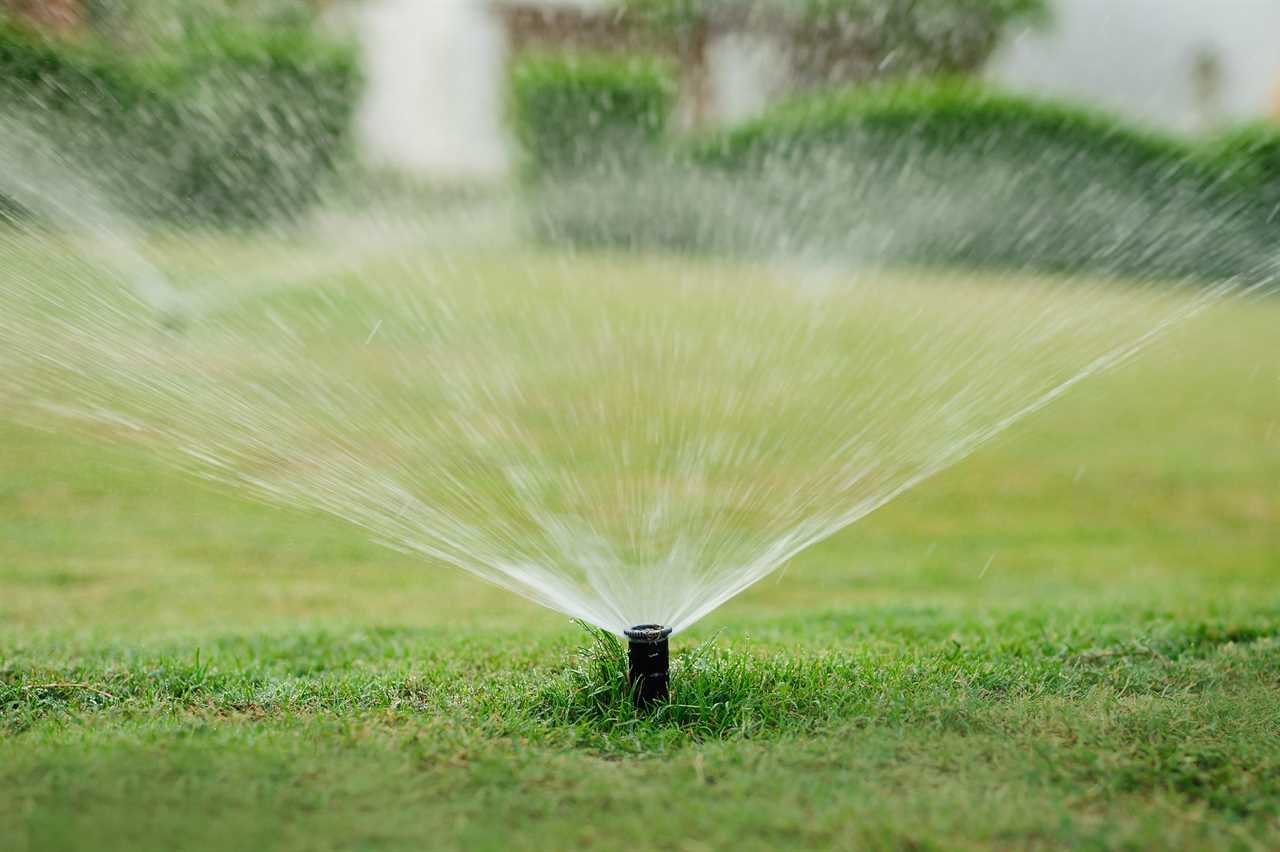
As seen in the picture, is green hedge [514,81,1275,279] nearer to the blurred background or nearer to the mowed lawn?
the blurred background

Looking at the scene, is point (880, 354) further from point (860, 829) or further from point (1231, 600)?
point (860, 829)

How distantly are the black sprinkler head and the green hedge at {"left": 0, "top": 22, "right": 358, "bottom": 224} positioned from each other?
32.6 feet

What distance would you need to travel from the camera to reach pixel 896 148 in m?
15.5

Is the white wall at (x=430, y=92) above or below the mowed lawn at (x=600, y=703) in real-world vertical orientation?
above

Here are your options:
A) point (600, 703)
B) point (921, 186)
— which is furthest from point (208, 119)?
point (600, 703)

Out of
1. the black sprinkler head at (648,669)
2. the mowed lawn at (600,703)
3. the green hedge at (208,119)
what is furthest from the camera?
the green hedge at (208,119)

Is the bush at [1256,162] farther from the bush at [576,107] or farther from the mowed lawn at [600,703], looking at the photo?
the mowed lawn at [600,703]

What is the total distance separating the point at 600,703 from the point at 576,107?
13.2m

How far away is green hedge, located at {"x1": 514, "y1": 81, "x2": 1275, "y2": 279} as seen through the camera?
15258 millimetres

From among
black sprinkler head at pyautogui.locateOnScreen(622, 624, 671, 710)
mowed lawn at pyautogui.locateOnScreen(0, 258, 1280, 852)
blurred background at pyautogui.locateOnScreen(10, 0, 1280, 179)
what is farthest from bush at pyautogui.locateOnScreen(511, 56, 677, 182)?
black sprinkler head at pyautogui.locateOnScreen(622, 624, 671, 710)

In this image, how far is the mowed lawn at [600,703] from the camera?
266 centimetres

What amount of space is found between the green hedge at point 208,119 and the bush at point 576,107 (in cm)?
227

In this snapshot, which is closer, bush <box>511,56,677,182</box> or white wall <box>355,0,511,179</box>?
white wall <box>355,0,511,179</box>

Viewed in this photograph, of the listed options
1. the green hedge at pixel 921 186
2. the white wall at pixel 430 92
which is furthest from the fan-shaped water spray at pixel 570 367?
the white wall at pixel 430 92
